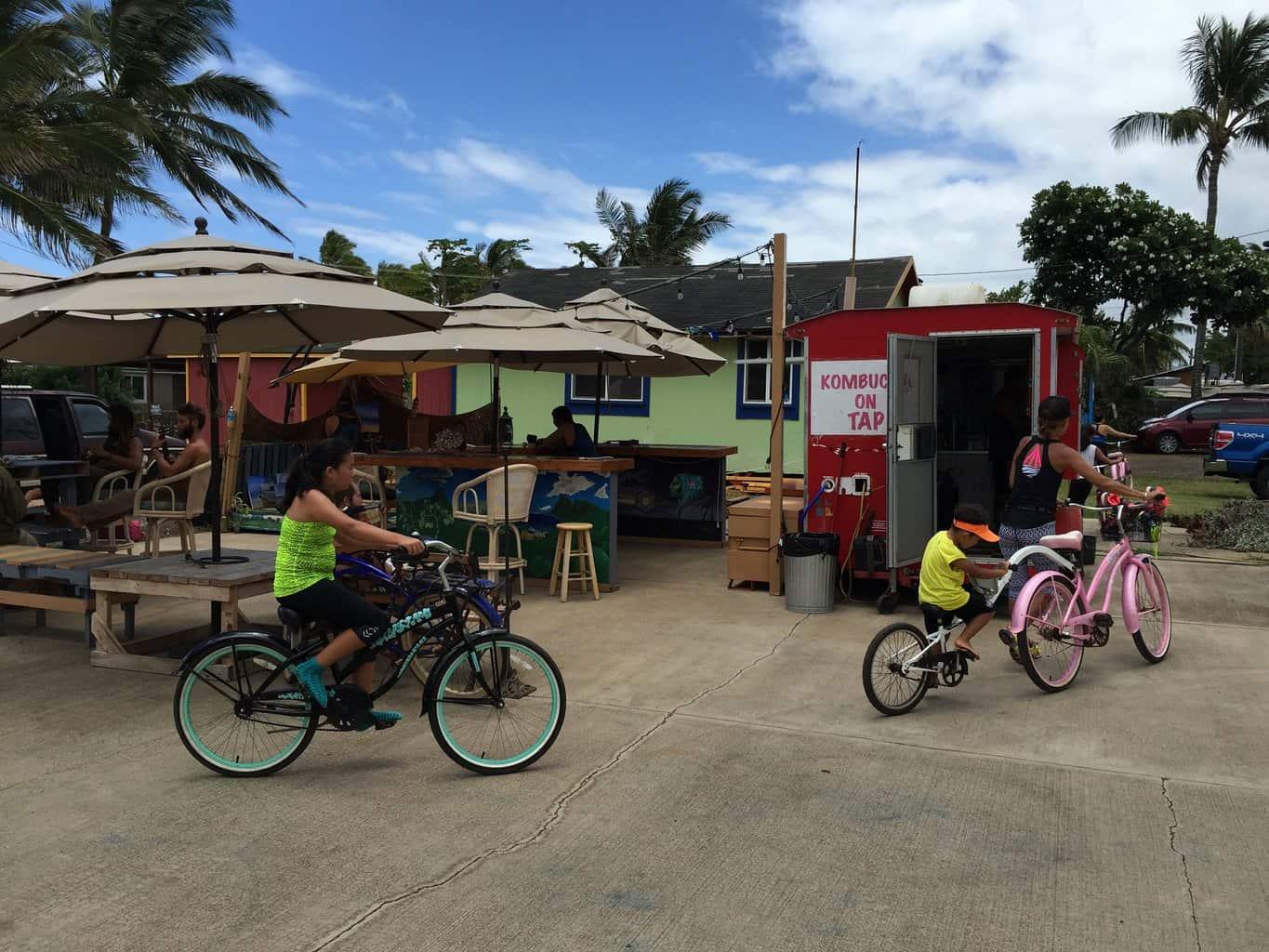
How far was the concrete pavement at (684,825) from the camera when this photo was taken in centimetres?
343

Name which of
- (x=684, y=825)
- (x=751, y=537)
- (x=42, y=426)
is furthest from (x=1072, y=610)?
(x=42, y=426)

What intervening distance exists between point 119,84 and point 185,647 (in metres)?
21.6

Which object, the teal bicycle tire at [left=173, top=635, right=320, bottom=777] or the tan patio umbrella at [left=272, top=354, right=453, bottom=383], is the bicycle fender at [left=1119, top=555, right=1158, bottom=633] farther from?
the tan patio umbrella at [left=272, top=354, right=453, bottom=383]

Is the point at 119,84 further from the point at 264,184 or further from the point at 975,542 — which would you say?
the point at 975,542

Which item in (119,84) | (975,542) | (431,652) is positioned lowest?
(431,652)

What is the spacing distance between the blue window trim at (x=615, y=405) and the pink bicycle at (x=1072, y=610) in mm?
13060

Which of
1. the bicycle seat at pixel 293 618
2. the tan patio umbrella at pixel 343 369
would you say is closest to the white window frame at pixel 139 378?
the tan patio umbrella at pixel 343 369

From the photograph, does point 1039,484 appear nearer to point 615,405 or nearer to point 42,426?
point 42,426

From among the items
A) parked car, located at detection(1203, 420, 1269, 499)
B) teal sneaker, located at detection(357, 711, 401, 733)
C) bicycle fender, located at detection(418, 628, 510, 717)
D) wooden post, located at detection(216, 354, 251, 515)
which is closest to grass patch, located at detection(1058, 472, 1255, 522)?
parked car, located at detection(1203, 420, 1269, 499)

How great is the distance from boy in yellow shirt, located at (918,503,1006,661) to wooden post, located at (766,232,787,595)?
10.4 ft

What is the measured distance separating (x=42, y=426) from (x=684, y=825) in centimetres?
1019

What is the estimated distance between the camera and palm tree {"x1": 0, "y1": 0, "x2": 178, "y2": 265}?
14.4 m

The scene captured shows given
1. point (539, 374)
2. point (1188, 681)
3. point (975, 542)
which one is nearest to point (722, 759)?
point (975, 542)

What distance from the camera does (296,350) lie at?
8375 millimetres
